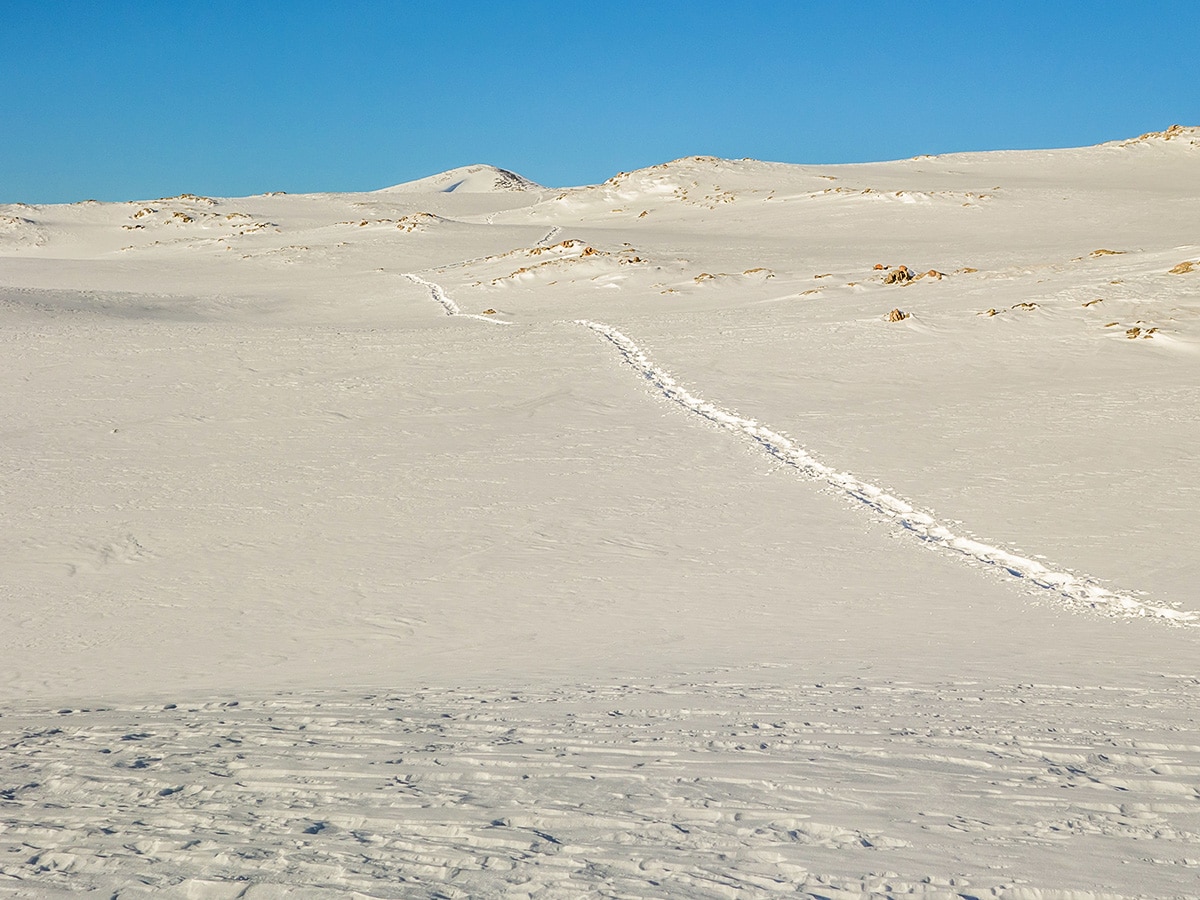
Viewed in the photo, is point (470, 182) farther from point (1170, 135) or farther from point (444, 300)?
point (444, 300)

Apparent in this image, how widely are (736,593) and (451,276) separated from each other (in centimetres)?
2260

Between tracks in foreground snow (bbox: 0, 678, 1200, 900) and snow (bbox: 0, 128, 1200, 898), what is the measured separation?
0.02m

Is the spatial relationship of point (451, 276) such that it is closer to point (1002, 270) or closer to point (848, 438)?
point (1002, 270)

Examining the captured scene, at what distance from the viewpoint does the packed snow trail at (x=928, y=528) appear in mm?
6781

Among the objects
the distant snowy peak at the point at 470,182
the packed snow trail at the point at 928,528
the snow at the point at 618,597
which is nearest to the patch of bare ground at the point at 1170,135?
the snow at the point at 618,597

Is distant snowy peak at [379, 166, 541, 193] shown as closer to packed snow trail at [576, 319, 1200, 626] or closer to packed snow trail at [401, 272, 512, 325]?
packed snow trail at [401, 272, 512, 325]

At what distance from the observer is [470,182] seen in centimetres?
10400

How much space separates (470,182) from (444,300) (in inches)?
3271

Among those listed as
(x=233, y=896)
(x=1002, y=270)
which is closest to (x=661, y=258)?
(x=1002, y=270)

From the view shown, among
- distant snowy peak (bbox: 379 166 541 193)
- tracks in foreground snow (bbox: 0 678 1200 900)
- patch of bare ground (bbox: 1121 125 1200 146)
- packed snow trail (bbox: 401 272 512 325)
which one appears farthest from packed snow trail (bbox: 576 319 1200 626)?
distant snowy peak (bbox: 379 166 541 193)

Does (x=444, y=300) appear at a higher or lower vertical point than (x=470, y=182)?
lower

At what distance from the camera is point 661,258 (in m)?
27.1

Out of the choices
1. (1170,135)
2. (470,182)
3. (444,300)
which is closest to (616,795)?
(444,300)

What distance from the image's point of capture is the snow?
11.0 feet
